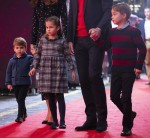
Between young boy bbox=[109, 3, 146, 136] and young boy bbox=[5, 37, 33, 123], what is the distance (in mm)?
1224

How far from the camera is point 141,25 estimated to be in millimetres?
12180

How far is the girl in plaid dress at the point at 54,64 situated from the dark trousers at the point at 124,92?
0.48 metres

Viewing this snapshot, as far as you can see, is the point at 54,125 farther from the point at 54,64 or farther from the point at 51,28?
the point at 51,28

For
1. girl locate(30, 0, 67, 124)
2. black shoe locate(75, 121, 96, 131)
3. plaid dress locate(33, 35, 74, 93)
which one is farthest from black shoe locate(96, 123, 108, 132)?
girl locate(30, 0, 67, 124)

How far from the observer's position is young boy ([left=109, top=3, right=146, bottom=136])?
399cm

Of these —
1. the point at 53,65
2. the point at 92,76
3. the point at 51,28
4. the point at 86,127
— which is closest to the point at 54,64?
the point at 53,65

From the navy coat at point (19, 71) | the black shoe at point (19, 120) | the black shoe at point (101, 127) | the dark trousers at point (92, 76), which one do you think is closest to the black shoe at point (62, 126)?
the dark trousers at point (92, 76)

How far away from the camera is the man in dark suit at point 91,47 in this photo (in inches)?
160

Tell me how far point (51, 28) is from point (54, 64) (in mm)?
382

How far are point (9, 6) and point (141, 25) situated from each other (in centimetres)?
566

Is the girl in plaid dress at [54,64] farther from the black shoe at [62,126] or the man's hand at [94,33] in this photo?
the man's hand at [94,33]

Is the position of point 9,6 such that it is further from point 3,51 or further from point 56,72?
point 56,72

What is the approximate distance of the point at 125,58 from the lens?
4.05 m

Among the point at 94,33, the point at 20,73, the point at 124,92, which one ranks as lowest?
the point at 124,92
